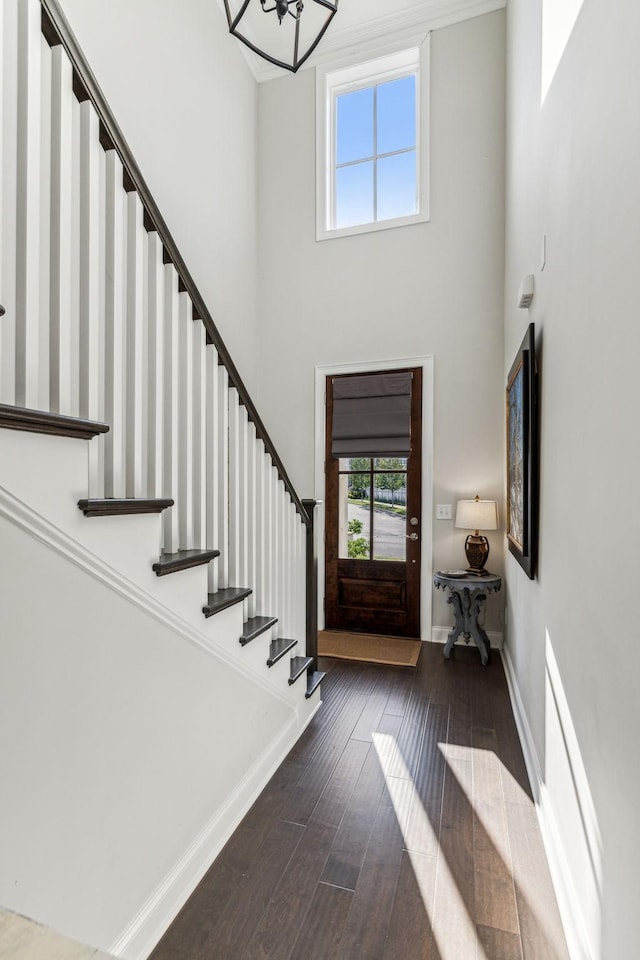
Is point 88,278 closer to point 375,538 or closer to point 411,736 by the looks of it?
point 411,736

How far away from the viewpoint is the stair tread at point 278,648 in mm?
2159

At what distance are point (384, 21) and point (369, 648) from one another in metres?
4.99

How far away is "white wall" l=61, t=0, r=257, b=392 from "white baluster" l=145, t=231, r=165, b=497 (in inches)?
80.3

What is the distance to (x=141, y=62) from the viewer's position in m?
3.10

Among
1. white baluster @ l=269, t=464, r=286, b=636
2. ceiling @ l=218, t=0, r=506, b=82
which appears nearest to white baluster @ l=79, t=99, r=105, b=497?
white baluster @ l=269, t=464, r=286, b=636

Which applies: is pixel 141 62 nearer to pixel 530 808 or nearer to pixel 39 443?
pixel 39 443

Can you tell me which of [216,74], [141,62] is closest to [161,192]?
[141,62]

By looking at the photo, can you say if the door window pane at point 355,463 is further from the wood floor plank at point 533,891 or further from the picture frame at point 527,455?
the wood floor plank at point 533,891

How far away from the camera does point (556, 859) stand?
1.59 m

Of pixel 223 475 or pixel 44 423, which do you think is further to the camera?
pixel 223 475

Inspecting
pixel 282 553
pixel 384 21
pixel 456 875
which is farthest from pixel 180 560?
pixel 384 21

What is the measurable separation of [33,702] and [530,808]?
6.28 ft

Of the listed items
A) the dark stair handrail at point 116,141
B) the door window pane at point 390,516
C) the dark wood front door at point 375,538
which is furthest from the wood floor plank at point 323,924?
the door window pane at point 390,516

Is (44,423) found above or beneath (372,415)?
beneath
